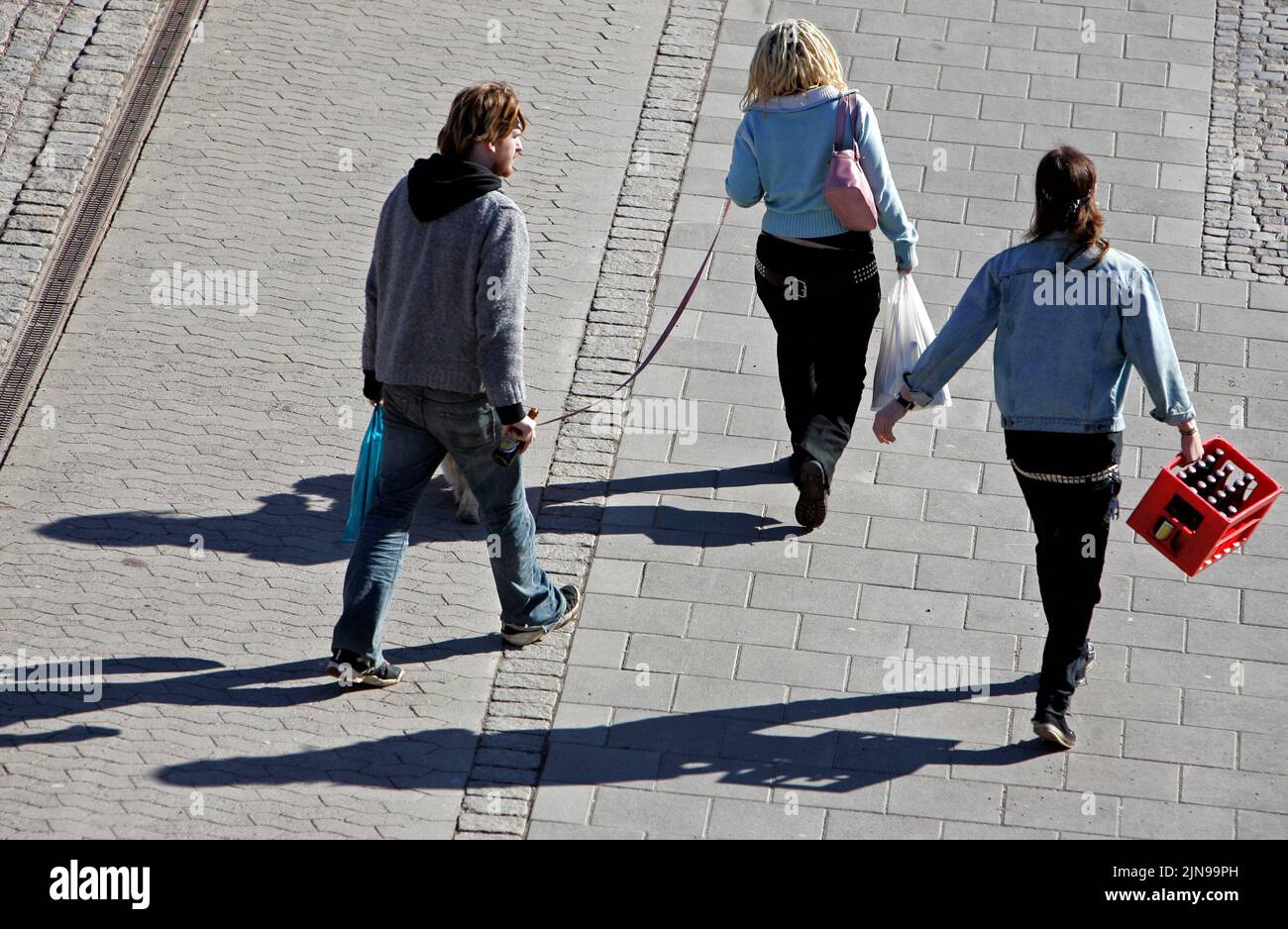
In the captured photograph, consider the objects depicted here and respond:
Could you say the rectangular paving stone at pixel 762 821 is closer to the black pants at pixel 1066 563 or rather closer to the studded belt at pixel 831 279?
the black pants at pixel 1066 563

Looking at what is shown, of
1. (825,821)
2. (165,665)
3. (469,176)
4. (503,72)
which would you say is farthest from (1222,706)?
(503,72)

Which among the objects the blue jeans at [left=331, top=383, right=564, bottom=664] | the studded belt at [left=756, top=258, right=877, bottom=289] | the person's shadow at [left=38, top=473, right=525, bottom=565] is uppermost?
the studded belt at [left=756, top=258, right=877, bottom=289]

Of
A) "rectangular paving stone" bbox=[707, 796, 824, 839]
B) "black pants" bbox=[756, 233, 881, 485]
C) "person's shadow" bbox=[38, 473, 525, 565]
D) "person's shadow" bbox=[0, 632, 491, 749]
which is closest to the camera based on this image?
"rectangular paving stone" bbox=[707, 796, 824, 839]

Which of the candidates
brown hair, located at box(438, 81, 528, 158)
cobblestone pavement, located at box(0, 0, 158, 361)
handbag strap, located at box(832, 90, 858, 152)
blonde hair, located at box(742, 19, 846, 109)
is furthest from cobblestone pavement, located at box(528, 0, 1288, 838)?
cobblestone pavement, located at box(0, 0, 158, 361)

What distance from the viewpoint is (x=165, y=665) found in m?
5.86

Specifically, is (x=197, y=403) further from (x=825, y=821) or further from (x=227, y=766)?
(x=825, y=821)

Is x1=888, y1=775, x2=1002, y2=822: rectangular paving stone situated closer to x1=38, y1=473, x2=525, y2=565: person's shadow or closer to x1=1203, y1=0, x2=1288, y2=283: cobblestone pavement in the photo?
x1=38, y1=473, x2=525, y2=565: person's shadow

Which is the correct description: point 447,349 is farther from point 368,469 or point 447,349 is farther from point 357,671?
point 357,671

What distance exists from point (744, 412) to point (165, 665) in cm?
277

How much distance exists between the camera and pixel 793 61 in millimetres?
5879

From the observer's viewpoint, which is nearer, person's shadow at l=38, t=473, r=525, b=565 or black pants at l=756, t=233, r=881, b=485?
black pants at l=756, t=233, r=881, b=485

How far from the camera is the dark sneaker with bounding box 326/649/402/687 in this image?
5.70 metres

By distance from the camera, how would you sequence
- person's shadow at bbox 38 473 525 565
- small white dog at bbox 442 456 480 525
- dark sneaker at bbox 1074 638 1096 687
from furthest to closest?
small white dog at bbox 442 456 480 525
person's shadow at bbox 38 473 525 565
dark sneaker at bbox 1074 638 1096 687

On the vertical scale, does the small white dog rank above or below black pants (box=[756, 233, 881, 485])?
below
